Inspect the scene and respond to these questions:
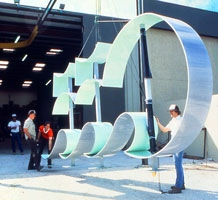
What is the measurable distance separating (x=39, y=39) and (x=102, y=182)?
35.0 ft

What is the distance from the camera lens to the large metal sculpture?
12.5 ft

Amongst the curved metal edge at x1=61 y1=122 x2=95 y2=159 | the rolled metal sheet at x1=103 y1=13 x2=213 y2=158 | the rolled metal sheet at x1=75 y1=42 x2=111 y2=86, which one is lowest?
the curved metal edge at x1=61 y1=122 x2=95 y2=159

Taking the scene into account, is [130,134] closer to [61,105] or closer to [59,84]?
[61,105]

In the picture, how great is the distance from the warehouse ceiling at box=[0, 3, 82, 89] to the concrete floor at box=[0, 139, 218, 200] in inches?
262

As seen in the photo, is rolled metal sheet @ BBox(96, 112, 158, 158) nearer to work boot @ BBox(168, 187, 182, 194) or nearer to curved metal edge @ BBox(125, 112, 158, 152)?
curved metal edge @ BBox(125, 112, 158, 152)

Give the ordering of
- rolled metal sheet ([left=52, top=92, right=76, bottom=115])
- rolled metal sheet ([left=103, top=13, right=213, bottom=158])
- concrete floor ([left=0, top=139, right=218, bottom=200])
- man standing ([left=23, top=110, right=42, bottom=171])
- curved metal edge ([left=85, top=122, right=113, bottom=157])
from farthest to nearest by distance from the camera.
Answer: man standing ([left=23, top=110, right=42, bottom=171]) < rolled metal sheet ([left=52, top=92, right=76, bottom=115]) < curved metal edge ([left=85, top=122, right=113, bottom=157]) < concrete floor ([left=0, top=139, right=218, bottom=200]) < rolled metal sheet ([left=103, top=13, right=213, bottom=158])

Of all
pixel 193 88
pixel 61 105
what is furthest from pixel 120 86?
pixel 61 105

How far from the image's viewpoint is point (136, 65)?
14.5 m

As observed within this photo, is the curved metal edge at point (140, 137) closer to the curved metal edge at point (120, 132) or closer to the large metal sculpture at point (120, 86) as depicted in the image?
the large metal sculpture at point (120, 86)

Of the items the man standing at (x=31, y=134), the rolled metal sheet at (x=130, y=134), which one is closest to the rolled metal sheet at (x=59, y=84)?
the man standing at (x=31, y=134)

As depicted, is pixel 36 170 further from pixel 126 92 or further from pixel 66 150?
pixel 126 92

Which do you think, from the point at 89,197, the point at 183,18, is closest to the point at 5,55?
the point at 183,18

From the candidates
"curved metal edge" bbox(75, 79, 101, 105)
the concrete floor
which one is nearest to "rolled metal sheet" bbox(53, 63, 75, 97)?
"curved metal edge" bbox(75, 79, 101, 105)

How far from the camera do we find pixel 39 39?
1552 cm
